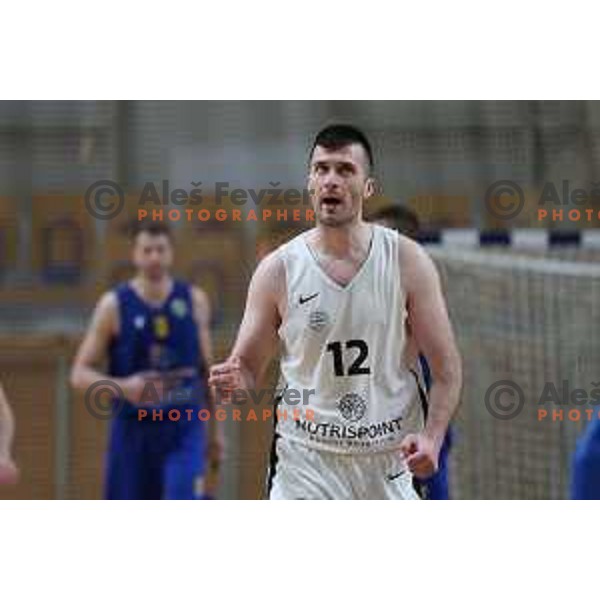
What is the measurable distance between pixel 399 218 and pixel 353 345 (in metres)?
1.11

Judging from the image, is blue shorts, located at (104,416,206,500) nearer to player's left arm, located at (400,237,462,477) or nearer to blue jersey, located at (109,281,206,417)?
blue jersey, located at (109,281,206,417)

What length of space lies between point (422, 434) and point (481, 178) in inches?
91.3

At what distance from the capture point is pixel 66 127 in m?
6.68

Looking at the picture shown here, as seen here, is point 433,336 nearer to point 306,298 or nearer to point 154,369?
point 306,298

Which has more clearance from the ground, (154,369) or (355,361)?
(355,361)

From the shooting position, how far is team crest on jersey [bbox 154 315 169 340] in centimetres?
655

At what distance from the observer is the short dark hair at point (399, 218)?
19.0 ft

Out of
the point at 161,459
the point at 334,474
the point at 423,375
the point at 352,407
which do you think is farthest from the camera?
the point at 161,459

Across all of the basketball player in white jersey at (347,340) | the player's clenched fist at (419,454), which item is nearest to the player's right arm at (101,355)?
the basketball player in white jersey at (347,340)

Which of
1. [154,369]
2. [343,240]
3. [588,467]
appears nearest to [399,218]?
[343,240]

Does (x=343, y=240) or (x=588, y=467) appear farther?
(x=588, y=467)

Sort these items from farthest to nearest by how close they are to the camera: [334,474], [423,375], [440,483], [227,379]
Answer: [440,483], [423,375], [334,474], [227,379]

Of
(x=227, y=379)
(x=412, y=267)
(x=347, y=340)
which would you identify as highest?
(x=412, y=267)

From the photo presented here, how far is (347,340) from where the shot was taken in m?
4.92
